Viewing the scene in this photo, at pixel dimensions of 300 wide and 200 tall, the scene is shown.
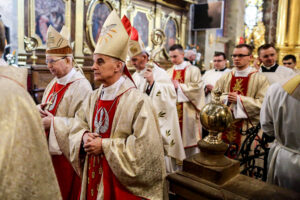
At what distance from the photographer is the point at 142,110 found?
6.82ft

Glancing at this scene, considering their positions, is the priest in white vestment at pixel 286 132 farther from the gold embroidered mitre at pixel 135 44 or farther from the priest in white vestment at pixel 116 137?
the gold embroidered mitre at pixel 135 44

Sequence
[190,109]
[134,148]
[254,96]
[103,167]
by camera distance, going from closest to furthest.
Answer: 1. [134,148]
2. [103,167]
3. [254,96]
4. [190,109]

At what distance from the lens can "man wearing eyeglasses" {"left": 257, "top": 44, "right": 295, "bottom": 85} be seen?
4.18 m

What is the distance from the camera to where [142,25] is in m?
9.42

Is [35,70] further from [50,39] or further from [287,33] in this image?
[287,33]

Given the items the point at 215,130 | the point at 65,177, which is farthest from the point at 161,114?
the point at 215,130

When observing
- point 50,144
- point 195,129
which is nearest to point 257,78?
point 195,129

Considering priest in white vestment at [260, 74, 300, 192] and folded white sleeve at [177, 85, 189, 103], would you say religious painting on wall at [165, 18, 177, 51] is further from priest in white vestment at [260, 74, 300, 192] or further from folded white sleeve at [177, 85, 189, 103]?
priest in white vestment at [260, 74, 300, 192]

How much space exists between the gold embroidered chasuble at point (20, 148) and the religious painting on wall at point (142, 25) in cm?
838

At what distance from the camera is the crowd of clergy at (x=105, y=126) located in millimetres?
1077

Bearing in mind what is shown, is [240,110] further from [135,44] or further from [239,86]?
[135,44]

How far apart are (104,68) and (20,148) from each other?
1.24 m

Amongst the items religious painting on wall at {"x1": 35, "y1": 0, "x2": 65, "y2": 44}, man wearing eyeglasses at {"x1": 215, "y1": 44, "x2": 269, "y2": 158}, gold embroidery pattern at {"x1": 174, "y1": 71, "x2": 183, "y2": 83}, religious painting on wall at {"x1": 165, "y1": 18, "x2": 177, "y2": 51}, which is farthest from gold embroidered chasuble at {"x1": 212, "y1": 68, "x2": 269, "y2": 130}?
religious painting on wall at {"x1": 165, "y1": 18, "x2": 177, "y2": 51}

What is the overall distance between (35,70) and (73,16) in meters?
2.17
